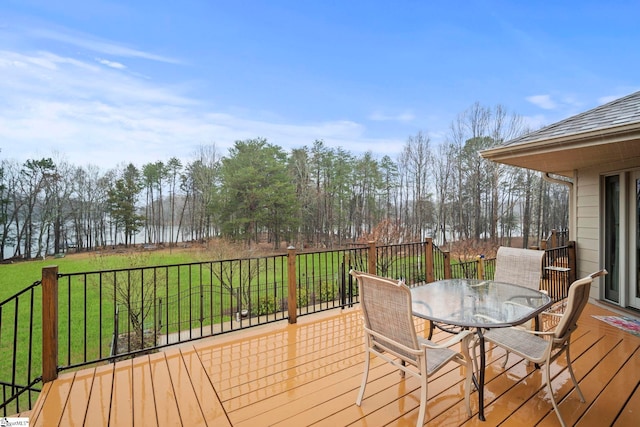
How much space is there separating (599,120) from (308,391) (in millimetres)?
4303

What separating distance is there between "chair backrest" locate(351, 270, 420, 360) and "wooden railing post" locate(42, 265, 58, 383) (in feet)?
8.05

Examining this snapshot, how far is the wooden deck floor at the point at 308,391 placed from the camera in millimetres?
1996

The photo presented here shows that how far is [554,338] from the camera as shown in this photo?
6.32 feet

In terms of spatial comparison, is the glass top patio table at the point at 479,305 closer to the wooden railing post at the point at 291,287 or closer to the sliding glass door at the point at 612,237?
the wooden railing post at the point at 291,287

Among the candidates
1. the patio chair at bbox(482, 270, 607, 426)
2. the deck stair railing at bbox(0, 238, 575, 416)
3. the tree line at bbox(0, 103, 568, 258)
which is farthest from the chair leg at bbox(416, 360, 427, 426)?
the tree line at bbox(0, 103, 568, 258)

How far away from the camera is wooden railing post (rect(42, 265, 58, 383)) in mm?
2488

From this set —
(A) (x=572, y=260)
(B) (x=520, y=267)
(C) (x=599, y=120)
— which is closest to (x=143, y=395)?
(B) (x=520, y=267)

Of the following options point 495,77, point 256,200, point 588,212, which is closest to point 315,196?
point 256,200

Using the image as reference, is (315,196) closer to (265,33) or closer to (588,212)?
(265,33)

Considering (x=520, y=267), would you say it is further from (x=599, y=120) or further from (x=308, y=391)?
(x=308, y=391)

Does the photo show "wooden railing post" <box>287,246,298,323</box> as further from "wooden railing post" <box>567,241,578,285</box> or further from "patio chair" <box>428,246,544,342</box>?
"wooden railing post" <box>567,241,578,285</box>

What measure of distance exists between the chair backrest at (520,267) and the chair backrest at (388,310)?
1812 mm

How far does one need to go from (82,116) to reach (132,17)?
22.6 feet

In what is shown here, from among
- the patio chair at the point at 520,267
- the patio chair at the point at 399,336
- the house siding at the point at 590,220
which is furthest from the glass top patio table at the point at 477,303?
the house siding at the point at 590,220
